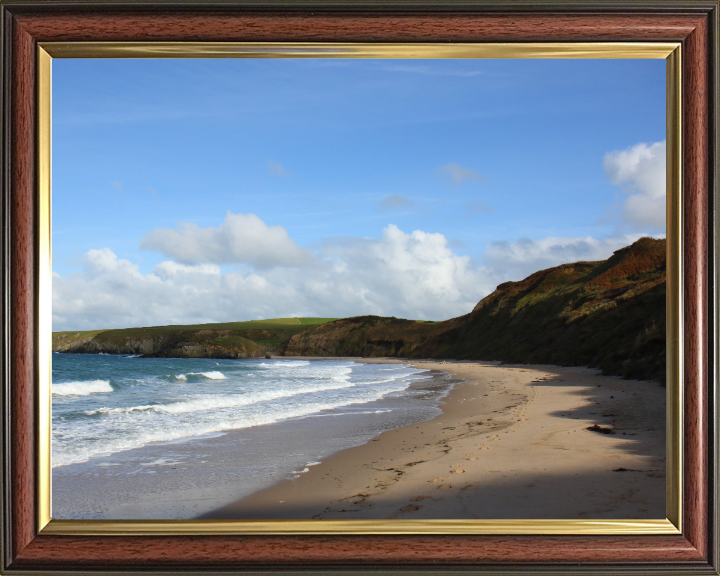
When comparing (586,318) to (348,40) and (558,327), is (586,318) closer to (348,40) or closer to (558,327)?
(558,327)

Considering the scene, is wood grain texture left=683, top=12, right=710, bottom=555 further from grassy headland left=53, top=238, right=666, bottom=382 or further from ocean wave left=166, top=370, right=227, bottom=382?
ocean wave left=166, top=370, right=227, bottom=382

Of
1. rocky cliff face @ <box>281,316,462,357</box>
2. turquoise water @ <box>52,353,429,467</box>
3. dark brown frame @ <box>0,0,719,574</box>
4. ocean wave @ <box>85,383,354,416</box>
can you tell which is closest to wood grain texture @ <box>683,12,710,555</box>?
dark brown frame @ <box>0,0,719,574</box>

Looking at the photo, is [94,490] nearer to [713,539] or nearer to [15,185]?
[15,185]

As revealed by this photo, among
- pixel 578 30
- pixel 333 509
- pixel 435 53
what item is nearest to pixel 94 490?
pixel 333 509

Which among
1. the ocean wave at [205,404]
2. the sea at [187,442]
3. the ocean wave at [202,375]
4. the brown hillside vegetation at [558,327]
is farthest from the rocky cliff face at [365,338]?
the sea at [187,442]

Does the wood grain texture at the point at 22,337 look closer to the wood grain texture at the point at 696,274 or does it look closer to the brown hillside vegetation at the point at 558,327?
the brown hillside vegetation at the point at 558,327

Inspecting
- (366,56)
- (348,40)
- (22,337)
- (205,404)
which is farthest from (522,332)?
(22,337)
